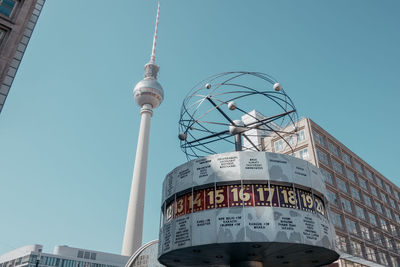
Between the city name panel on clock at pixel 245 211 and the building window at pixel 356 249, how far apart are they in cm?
3459

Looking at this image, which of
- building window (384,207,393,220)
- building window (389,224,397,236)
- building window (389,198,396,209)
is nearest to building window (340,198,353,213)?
building window (389,224,397,236)

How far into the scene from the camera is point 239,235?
1856cm

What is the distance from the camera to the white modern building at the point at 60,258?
105 metres

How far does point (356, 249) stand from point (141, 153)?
88.9 meters

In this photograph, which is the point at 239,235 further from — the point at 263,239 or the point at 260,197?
the point at 260,197

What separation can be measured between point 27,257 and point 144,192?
142 ft

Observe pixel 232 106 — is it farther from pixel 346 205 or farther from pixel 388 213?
pixel 388 213

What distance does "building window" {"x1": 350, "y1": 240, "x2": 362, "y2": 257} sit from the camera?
5178 centimetres

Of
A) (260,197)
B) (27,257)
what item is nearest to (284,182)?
(260,197)

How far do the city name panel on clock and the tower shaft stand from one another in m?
95.5

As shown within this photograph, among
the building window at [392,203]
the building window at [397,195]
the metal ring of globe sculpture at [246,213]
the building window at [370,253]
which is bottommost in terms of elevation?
the metal ring of globe sculpture at [246,213]

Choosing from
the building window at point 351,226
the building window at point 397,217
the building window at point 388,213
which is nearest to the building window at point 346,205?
the building window at point 351,226

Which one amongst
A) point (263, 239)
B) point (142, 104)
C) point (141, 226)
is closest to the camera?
point (263, 239)

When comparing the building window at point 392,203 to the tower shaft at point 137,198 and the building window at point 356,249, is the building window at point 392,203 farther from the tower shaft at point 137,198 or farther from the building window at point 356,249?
the tower shaft at point 137,198
